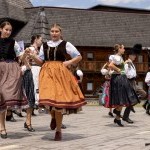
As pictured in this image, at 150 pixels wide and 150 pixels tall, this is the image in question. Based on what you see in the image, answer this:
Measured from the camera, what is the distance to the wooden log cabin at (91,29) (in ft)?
136

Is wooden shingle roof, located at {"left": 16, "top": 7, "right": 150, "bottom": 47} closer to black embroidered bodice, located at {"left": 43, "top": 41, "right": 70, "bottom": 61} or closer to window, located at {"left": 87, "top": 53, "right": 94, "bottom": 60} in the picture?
window, located at {"left": 87, "top": 53, "right": 94, "bottom": 60}

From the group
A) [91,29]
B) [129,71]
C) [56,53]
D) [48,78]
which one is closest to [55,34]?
[56,53]

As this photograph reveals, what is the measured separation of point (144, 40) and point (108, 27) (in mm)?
3601

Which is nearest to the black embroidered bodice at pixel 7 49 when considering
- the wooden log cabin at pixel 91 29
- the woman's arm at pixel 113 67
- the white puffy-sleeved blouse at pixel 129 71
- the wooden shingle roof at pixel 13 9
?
the woman's arm at pixel 113 67

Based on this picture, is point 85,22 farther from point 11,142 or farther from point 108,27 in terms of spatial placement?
point 11,142

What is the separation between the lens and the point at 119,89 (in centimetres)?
914

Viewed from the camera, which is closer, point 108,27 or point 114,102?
point 114,102

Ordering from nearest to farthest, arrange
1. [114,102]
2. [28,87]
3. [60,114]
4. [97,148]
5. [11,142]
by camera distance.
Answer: [97,148]
[11,142]
[60,114]
[28,87]
[114,102]

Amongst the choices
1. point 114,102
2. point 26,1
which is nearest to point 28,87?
point 114,102

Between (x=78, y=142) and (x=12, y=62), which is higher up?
(x=12, y=62)

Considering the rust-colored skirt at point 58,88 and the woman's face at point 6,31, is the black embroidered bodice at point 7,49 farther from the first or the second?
the rust-colored skirt at point 58,88

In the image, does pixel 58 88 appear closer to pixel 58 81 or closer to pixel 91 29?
pixel 58 81

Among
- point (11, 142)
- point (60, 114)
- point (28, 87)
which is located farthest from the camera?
point (28, 87)

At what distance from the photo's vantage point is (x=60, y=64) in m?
6.52
